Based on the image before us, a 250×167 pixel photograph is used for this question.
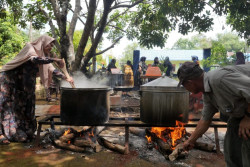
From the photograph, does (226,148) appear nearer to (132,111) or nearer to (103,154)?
(103,154)

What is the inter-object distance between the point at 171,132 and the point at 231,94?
2419mm

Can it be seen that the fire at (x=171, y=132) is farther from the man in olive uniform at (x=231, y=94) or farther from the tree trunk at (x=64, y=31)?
the tree trunk at (x=64, y=31)

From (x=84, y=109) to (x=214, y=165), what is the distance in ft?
7.81

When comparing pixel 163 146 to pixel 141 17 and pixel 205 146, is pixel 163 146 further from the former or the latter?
pixel 141 17

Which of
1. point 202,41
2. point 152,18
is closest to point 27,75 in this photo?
point 152,18

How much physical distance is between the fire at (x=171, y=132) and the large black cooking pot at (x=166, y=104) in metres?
0.18

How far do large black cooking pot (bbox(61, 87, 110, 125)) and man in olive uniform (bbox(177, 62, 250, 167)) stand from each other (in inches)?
78.4

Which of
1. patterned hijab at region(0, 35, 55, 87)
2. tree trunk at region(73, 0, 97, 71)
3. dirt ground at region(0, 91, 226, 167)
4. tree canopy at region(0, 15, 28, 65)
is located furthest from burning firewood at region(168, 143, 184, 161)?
tree canopy at region(0, 15, 28, 65)

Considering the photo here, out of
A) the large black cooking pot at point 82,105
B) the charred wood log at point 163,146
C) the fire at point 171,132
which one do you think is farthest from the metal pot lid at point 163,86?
the charred wood log at point 163,146

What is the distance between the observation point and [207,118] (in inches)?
97.8

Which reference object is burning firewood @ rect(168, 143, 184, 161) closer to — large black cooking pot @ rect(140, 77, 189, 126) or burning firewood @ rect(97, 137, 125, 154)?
large black cooking pot @ rect(140, 77, 189, 126)

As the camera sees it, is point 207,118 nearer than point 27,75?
Yes

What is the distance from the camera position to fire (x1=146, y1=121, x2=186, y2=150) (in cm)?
380

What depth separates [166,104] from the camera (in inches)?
148
